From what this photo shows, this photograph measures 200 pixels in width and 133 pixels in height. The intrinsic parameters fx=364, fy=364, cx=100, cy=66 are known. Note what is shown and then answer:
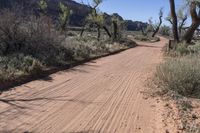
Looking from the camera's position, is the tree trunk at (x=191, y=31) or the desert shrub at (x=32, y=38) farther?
the tree trunk at (x=191, y=31)

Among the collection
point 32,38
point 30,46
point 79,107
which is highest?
point 32,38

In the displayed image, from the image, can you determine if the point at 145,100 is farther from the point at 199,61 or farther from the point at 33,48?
the point at 33,48

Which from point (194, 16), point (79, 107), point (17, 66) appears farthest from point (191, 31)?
point (79, 107)

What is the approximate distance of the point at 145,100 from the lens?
11.6 m

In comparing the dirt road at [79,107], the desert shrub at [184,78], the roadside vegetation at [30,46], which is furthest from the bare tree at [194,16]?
the desert shrub at [184,78]

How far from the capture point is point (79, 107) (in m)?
10.1

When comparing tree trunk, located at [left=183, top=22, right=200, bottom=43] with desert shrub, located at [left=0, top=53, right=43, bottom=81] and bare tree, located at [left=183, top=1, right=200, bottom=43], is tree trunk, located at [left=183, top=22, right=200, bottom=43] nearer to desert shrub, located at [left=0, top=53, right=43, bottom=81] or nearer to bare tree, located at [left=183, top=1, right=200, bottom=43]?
bare tree, located at [left=183, top=1, right=200, bottom=43]

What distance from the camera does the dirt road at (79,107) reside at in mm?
8359

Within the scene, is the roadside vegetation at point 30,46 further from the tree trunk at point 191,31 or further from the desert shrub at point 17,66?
the tree trunk at point 191,31

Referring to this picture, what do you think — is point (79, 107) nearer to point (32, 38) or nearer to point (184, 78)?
point (184, 78)

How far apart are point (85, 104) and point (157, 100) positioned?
8.25 feet

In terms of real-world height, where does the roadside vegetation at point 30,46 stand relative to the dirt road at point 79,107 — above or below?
above

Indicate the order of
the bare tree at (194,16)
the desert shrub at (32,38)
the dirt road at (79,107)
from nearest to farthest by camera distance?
the dirt road at (79,107), the desert shrub at (32,38), the bare tree at (194,16)

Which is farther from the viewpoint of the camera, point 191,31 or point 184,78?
point 191,31
